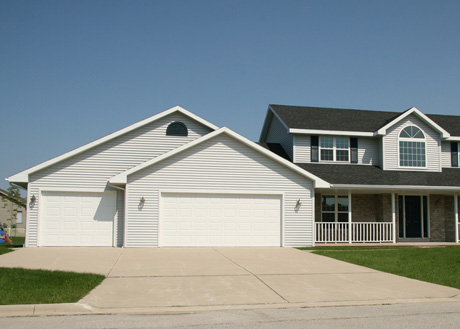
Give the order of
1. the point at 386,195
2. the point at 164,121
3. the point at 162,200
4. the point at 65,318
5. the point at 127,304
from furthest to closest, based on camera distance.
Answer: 1. the point at 386,195
2. the point at 164,121
3. the point at 162,200
4. the point at 127,304
5. the point at 65,318

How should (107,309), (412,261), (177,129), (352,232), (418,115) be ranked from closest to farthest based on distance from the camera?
(107,309) → (412,261) → (177,129) → (352,232) → (418,115)

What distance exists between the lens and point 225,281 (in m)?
10.3

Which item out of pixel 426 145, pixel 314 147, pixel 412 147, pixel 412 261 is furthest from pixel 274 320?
pixel 426 145

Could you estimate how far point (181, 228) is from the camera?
18.6 meters

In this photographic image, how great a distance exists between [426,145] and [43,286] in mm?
20235

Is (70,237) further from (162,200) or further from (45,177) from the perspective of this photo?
(162,200)

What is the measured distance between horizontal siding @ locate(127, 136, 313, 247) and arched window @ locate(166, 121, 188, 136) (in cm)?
262

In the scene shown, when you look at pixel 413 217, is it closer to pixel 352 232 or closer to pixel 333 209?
pixel 352 232

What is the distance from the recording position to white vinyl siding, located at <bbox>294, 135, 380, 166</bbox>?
23.1 metres

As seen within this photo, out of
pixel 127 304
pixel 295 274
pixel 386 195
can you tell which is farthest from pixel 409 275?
pixel 386 195

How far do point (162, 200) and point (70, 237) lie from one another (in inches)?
159

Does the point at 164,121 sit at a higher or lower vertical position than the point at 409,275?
higher

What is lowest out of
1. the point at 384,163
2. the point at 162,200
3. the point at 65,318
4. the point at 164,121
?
the point at 65,318

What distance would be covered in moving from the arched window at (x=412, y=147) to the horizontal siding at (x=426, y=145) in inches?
7.6
